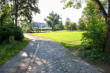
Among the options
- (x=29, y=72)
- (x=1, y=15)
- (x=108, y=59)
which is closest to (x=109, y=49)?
(x=108, y=59)

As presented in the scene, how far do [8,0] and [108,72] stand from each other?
19.2 m

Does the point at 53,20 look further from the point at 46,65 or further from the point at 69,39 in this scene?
the point at 46,65

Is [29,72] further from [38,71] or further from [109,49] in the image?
[109,49]

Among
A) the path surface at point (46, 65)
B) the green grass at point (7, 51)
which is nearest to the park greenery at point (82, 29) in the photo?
the green grass at point (7, 51)

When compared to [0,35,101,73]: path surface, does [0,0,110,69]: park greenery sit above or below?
above

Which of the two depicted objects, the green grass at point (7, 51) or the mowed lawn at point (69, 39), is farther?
the mowed lawn at point (69, 39)

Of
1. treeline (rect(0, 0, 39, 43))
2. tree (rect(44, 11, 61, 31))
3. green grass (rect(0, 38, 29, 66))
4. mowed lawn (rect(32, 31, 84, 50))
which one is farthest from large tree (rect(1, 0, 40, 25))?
tree (rect(44, 11, 61, 31))

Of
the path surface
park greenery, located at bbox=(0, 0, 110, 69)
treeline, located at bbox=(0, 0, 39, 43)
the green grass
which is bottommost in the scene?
the path surface

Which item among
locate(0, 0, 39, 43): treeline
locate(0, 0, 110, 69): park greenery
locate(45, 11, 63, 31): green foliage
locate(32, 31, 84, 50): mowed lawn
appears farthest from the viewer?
locate(45, 11, 63, 31): green foliage

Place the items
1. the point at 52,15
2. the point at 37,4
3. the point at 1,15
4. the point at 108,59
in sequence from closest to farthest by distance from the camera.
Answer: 1. the point at 108,59
2. the point at 1,15
3. the point at 37,4
4. the point at 52,15

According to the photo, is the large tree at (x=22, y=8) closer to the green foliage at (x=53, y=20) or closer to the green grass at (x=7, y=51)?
the green grass at (x=7, y=51)

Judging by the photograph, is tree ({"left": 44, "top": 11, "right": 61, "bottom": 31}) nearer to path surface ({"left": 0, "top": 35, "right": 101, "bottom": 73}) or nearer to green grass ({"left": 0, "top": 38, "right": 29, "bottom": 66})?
green grass ({"left": 0, "top": 38, "right": 29, "bottom": 66})

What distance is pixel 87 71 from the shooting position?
4180mm

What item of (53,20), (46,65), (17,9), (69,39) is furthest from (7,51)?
(53,20)
